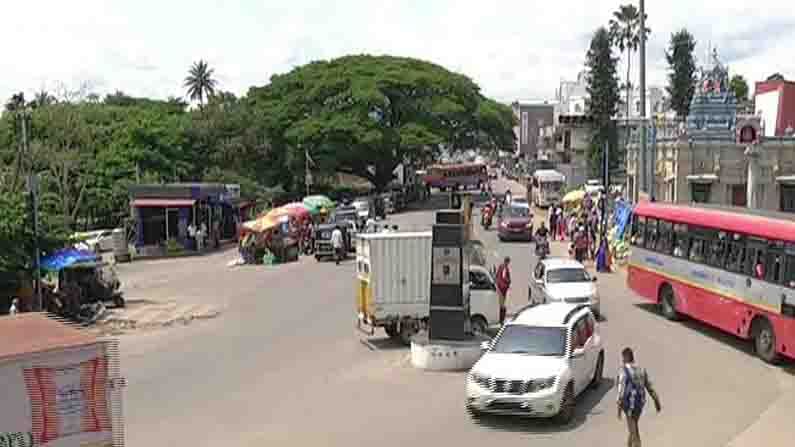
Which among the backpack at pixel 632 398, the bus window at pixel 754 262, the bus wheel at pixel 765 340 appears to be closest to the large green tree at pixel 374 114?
the bus window at pixel 754 262

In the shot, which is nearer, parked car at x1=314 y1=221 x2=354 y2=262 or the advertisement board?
the advertisement board

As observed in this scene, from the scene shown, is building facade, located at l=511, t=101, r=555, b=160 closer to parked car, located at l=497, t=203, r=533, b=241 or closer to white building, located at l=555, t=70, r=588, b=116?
white building, located at l=555, t=70, r=588, b=116

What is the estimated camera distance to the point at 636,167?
46.2 meters

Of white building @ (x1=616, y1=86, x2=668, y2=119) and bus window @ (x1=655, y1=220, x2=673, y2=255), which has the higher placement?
white building @ (x1=616, y1=86, x2=668, y2=119)

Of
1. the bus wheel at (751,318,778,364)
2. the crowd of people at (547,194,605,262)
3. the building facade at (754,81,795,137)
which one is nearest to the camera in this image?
the bus wheel at (751,318,778,364)

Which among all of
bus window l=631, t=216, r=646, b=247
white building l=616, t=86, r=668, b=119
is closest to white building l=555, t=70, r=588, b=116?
white building l=616, t=86, r=668, b=119

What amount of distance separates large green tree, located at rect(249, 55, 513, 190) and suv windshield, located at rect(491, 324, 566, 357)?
4951 cm

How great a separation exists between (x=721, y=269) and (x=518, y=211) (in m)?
24.4

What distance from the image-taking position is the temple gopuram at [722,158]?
36.0m

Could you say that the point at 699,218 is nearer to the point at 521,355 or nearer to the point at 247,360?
the point at 521,355

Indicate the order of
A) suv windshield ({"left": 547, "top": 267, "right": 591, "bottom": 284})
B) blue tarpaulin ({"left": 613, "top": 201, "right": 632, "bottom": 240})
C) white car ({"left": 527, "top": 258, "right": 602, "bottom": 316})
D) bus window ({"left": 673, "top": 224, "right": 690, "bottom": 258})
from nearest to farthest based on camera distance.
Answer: bus window ({"left": 673, "top": 224, "right": 690, "bottom": 258}), white car ({"left": 527, "top": 258, "right": 602, "bottom": 316}), suv windshield ({"left": 547, "top": 267, "right": 591, "bottom": 284}), blue tarpaulin ({"left": 613, "top": 201, "right": 632, "bottom": 240})

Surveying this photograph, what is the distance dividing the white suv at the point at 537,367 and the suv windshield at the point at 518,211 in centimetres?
2817

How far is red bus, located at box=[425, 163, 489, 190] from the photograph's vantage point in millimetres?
77000

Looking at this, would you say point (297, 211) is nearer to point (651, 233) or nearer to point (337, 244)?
point (337, 244)
